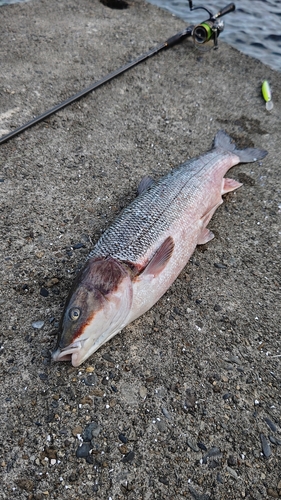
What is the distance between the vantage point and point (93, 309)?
2.61m

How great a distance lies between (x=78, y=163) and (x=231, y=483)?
3.37 meters

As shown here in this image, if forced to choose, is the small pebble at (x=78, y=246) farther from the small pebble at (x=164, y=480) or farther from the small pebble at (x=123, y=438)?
the small pebble at (x=164, y=480)

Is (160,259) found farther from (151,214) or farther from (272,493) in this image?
(272,493)

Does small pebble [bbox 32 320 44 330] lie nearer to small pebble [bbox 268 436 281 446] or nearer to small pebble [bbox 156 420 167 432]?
small pebble [bbox 156 420 167 432]

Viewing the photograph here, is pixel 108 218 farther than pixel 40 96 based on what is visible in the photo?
No

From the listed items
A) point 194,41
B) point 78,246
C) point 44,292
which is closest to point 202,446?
point 44,292

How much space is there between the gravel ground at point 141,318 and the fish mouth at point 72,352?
199 millimetres

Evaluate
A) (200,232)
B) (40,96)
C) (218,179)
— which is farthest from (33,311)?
(40,96)

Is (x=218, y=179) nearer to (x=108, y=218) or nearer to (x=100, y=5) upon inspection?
(x=108, y=218)

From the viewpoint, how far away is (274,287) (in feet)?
11.6

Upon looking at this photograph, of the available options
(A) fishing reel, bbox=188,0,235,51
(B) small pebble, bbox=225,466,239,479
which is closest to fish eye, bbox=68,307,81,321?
(B) small pebble, bbox=225,466,239,479

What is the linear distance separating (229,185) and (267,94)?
2.36 meters

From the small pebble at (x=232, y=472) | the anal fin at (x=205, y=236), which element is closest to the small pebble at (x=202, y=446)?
the small pebble at (x=232, y=472)

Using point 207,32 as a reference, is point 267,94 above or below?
below
